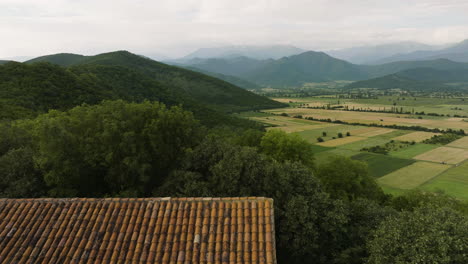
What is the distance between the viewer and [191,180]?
20.1 meters

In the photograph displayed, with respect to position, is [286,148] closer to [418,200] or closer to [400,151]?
[418,200]

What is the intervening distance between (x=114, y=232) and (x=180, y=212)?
2591 mm

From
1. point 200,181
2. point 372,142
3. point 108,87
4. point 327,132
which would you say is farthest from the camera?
point 327,132

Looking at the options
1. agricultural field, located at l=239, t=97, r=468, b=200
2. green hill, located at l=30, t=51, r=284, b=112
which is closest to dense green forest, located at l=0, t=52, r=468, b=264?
agricultural field, located at l=239, t=97, r=468, b=200

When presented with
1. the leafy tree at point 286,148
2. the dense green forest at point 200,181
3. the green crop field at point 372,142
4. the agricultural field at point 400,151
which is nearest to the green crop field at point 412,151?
the agricultural field at point 400,151

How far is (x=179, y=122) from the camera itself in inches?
988

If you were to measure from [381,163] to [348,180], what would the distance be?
41.1 metres

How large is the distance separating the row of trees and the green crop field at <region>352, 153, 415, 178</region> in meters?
49.6

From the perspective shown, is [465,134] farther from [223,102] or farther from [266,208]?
[266,208]

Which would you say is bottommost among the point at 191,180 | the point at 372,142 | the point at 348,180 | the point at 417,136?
the point at 372,142

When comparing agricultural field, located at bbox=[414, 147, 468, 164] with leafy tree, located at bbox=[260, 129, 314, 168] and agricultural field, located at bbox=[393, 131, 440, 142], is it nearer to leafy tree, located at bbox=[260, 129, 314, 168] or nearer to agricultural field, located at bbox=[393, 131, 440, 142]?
agricultural field, located at bbox=[393, 131, 440, 142]

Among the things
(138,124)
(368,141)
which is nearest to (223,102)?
(368,141)

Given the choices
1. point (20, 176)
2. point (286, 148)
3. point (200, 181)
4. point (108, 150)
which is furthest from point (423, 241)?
point (286, 148)

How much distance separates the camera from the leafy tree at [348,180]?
36500mm
